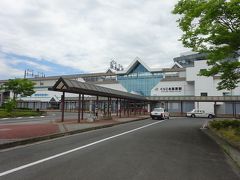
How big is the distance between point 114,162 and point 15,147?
4677 mm

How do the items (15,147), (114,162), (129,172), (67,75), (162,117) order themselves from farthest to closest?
(67,75) < (162,117) < (15,147) < (114,162) < (129,172)

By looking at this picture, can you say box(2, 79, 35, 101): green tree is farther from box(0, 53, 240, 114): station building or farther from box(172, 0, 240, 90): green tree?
box(172, 0, 240, 90): green tree

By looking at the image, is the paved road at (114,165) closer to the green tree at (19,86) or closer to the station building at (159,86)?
the green tree at (19,86)

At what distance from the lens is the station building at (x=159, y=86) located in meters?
54.7

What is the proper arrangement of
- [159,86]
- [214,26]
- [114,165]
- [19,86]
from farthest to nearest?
[159,86] → [19,86] → [214,26] → [114,165]

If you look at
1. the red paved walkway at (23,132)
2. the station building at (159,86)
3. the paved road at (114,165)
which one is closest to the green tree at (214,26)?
the paved road at (114,165)

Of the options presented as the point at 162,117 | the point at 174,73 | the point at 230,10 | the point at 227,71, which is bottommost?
the point at 162,117

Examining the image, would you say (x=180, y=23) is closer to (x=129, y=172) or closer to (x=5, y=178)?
(x=129, y=172)

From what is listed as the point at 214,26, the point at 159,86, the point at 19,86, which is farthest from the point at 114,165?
the point at 159,86

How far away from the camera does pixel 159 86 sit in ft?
213

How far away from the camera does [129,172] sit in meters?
5.54

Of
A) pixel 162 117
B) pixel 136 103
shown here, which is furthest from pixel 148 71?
pixel 162 117

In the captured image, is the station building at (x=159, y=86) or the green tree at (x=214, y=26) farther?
the station building at (x=159, y=86)

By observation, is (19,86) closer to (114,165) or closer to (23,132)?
(23,132)
